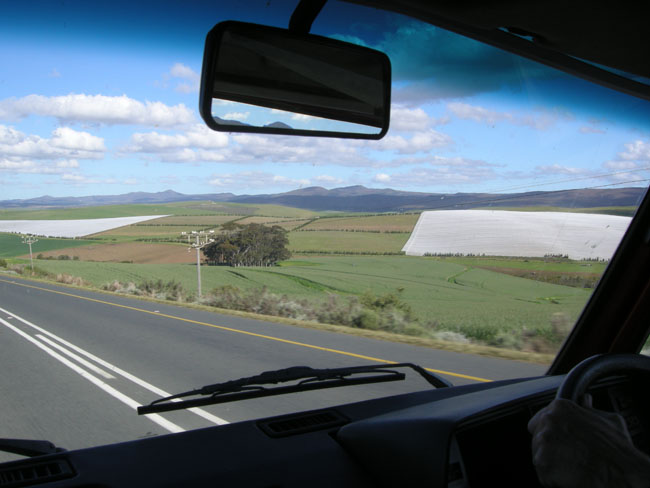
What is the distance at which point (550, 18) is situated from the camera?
9.31 ft

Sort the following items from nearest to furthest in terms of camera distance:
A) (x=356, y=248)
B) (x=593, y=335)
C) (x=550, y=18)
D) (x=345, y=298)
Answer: (x=550, y=18), (x=593, y=335), (x=345, y=298), (x=356, y=248)

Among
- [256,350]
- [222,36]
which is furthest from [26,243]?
[222,36]

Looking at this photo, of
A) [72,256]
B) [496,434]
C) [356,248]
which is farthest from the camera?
[356,248]

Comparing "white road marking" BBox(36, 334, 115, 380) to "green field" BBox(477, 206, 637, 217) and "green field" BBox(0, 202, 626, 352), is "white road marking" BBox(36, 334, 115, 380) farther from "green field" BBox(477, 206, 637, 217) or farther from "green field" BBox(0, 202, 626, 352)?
"green field" BBox(477, 206, 637, 217)

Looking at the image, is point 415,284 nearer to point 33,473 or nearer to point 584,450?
point 33,473

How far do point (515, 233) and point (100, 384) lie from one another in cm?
596

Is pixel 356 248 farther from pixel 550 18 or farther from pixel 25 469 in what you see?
pixel 25 469

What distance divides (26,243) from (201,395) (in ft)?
13.7

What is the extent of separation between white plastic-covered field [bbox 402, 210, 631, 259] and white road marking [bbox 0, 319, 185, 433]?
367 centimetres

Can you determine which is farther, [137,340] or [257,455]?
[137,340]

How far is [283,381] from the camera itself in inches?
122

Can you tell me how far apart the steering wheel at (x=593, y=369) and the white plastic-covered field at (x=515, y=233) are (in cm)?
276

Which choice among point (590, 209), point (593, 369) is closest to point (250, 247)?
point (590, 209)

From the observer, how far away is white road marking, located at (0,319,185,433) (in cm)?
319
